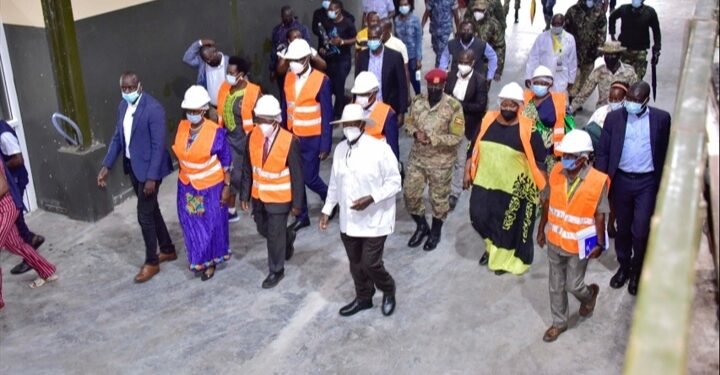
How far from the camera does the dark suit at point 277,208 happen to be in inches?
264

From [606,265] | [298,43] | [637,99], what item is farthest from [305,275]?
[637,99]

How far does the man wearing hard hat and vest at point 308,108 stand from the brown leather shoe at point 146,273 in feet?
4.53

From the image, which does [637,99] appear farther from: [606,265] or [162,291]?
[162,291]

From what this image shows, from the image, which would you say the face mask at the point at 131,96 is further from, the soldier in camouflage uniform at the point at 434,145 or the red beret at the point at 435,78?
the red beret at the point at 435,78

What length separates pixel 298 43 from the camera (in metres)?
7.86

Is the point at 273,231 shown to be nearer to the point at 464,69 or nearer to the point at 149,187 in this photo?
the point at 149,187

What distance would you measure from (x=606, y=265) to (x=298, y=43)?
353 cm

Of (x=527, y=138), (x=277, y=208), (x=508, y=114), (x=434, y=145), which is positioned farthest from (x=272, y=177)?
(x=527, y=138)

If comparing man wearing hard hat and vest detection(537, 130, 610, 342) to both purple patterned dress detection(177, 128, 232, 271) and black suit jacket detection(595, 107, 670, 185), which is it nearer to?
black suit jacket detection(595, 107, 670, 185)

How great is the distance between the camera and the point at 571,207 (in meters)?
5.70

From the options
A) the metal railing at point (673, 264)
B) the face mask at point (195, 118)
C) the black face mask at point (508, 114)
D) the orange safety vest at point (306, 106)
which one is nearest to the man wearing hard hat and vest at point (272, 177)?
the face mask at point (195, 118)

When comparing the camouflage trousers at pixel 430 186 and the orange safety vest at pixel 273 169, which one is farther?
the camouflage trousers at pixel 430 186

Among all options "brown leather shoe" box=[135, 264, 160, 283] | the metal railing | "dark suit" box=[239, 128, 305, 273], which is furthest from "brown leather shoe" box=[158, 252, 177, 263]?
the metal railing

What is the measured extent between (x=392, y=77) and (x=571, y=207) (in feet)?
11.5
